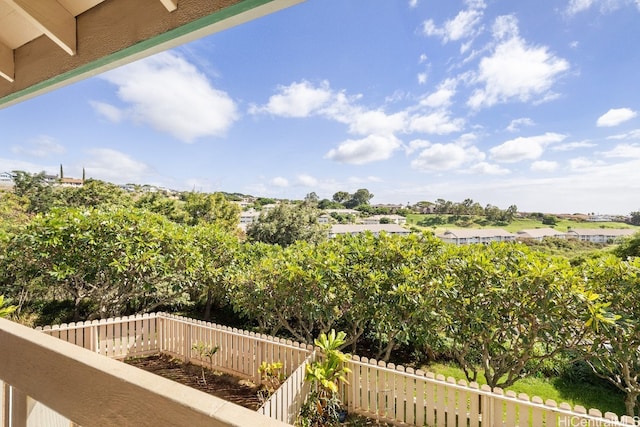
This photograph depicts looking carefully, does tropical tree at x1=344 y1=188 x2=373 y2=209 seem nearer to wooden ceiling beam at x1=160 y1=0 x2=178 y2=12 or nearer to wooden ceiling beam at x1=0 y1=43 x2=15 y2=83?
wooden ceiling beam at x1=0 y1=43 x2=15 y2=83

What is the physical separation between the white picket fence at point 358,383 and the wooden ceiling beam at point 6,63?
3164mm

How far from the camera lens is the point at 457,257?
4277mm

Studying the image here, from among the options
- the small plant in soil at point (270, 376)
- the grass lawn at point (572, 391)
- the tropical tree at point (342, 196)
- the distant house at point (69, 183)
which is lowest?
the grass lawn at point (572, 391)

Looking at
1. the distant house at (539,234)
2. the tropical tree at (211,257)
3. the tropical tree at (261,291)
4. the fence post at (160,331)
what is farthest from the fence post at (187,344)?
the distant house at (539,234)

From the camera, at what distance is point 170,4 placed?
40.5 inches

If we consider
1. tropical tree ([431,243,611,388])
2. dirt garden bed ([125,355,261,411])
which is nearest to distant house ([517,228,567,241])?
tropical tree ([431,243,611,388])

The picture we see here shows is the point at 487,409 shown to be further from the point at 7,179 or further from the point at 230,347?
the point at 7,179

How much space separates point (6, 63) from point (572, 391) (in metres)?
7.55

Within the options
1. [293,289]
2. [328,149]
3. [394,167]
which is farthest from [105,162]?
[293,289]

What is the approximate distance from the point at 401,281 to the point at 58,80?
13.4 ft

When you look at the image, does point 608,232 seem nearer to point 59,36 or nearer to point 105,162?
point 59,36

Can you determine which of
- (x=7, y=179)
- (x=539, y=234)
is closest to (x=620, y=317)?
(x=539, y=234)

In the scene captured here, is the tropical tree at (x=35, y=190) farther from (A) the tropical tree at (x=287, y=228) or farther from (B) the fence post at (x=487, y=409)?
(B) the fence post at (x=487, y=409)

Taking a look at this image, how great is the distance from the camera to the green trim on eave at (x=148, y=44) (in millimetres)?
914
